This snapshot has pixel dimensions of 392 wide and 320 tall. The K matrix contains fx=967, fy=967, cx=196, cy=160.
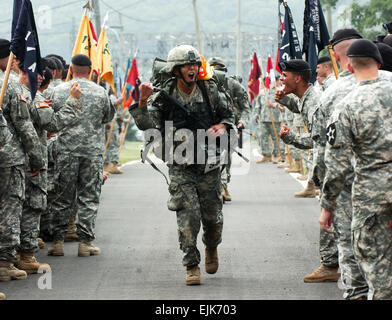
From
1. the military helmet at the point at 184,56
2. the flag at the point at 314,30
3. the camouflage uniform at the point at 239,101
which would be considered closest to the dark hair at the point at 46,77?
the military helmet at the point at 184,56

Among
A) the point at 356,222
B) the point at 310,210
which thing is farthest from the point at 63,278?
the point at 310,210

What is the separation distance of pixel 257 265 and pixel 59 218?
2.47 metres

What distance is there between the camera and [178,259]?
34.4ft

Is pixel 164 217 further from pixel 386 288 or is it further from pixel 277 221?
pixel 386 288

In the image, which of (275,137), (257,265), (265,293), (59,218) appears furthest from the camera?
(275,137)

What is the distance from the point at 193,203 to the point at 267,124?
57.8ft

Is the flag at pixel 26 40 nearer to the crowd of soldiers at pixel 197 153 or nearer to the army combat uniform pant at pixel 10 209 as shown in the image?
the crowd of soldiers at pixel 197 153

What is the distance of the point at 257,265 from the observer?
1007cm

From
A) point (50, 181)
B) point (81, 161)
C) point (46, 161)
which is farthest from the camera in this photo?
point (50, 181)

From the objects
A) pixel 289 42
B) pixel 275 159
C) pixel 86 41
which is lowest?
pixel 275 159

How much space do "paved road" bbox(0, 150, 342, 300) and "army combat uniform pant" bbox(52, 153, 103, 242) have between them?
0.35 meters

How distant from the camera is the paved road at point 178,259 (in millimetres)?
8711

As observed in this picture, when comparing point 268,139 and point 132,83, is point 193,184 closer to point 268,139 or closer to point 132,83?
point 132,83

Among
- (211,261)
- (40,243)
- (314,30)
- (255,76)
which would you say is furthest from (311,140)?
(255,76)
